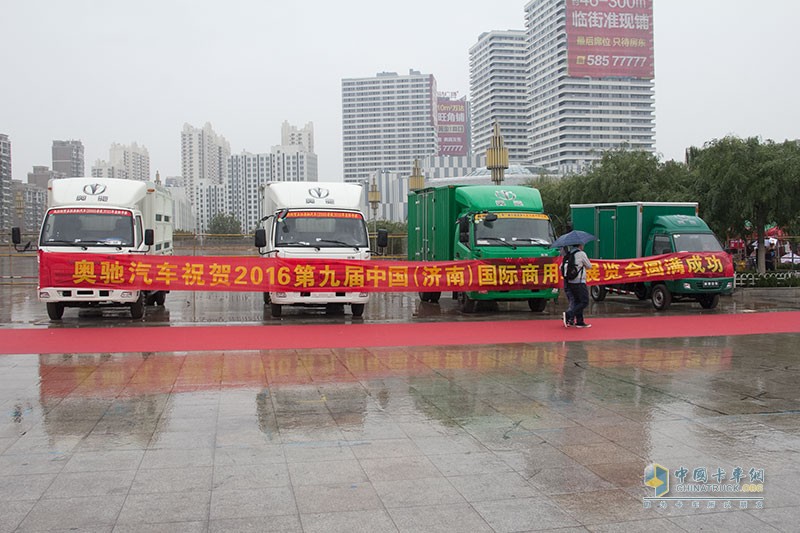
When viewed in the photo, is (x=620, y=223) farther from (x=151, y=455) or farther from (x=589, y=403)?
(x=151, y=455)

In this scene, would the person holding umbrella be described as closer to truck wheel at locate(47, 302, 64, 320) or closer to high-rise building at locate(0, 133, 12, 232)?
truck wheel at locate(47, 302, 64, 320)

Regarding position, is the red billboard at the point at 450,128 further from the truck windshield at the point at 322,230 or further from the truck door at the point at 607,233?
the truck windshield at the point at 322,230

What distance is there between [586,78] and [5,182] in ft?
377

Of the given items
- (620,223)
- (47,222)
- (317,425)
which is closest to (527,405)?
(317,425)

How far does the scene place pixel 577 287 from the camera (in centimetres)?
1377

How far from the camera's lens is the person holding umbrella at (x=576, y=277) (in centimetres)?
1356

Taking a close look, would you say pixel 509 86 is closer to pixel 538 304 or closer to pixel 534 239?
pixel 534 239

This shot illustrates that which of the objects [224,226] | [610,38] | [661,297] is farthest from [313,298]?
[610,38]

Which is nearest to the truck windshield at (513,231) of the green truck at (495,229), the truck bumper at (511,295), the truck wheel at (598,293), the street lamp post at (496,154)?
the green truck at (495,229)

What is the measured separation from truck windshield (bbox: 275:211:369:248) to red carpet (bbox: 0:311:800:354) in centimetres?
223

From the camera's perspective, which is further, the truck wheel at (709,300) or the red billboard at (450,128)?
the red billboard at (450,128)

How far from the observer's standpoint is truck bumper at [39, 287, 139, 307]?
14422mm

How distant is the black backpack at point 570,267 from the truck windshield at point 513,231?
3163mm

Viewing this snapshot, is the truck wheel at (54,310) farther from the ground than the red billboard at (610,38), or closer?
closer
